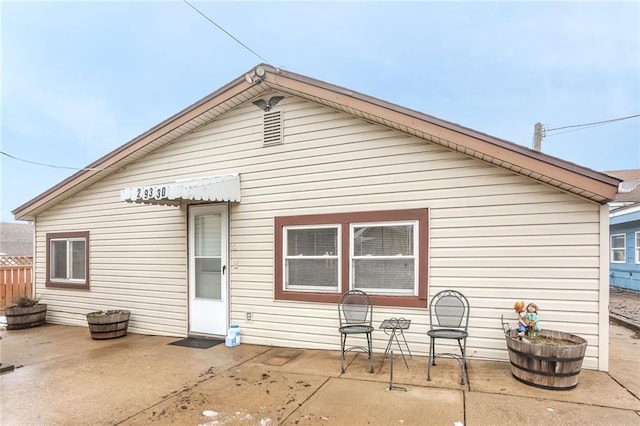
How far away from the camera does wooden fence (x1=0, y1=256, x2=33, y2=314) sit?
8.55 m

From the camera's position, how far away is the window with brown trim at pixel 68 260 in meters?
7.55

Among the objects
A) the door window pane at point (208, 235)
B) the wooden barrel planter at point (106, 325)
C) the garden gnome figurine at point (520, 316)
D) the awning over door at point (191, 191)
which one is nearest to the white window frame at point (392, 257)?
the garden gnome figurine at point (520, 316)

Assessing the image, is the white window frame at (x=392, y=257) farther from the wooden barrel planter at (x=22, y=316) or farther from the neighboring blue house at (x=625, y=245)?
the neighboring blue house at (x=625, y=245)

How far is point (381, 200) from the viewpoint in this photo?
15.9 feet

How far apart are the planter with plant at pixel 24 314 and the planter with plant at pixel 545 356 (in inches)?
338

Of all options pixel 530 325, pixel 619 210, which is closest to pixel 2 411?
pixel 530 325

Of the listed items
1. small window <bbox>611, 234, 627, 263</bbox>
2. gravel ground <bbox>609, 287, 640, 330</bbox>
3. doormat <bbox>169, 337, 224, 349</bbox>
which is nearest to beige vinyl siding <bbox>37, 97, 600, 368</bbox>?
doormat <bbox>169, 337, 224, 349</bbox>

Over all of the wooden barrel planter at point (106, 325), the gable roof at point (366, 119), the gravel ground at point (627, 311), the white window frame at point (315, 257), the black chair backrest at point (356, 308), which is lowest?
the gravel ground at point (627, 311)

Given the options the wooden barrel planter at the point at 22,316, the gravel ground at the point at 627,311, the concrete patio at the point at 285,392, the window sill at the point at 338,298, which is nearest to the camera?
the concrete patio at the point at 285,392

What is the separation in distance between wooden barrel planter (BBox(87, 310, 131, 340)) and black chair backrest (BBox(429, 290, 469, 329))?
17.0 feet

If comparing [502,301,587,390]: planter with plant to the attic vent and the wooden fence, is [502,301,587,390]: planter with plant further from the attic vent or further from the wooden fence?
the wooden fence

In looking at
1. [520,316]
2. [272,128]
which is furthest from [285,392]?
[272,128]

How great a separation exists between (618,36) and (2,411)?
14.8 metres

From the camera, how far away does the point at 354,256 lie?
498 centimetres
